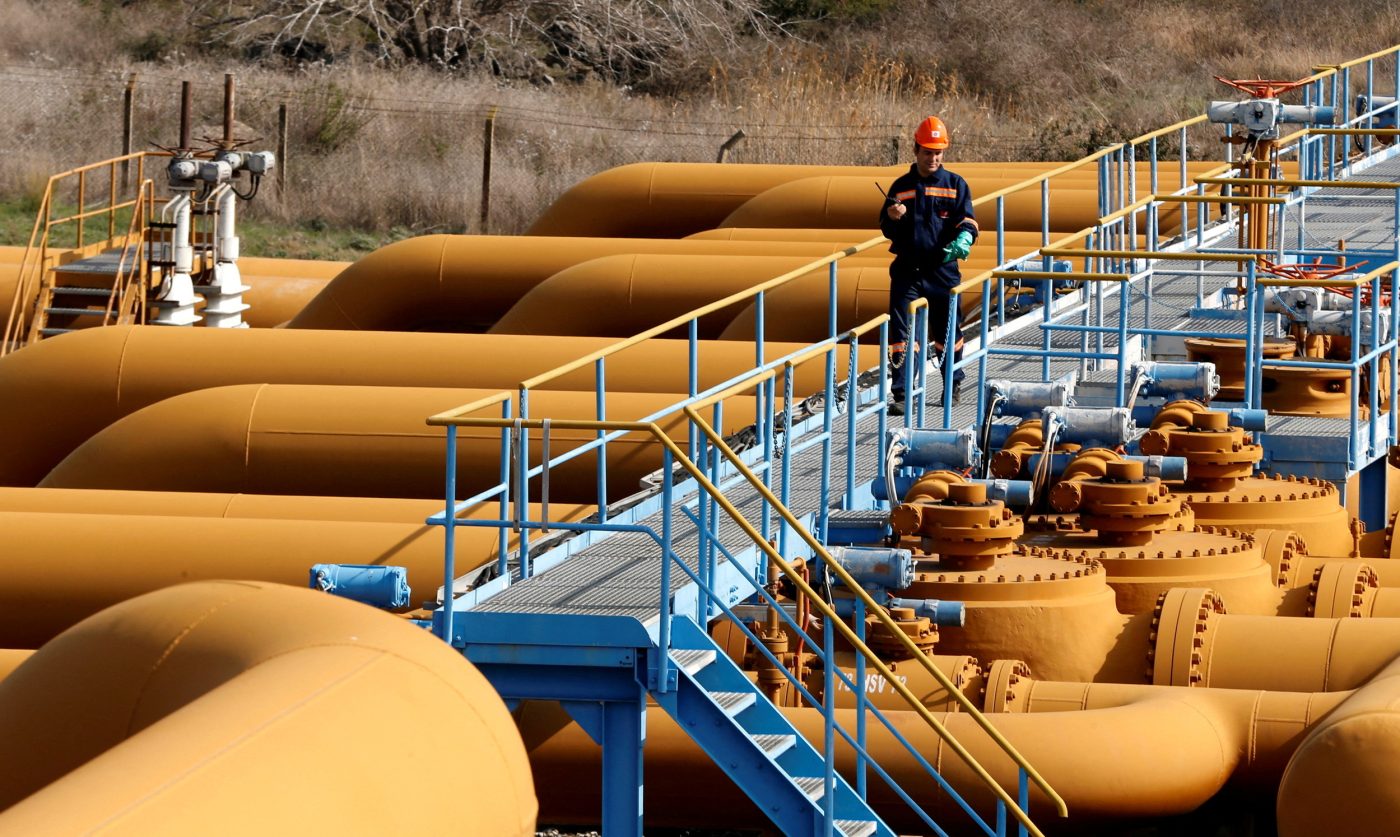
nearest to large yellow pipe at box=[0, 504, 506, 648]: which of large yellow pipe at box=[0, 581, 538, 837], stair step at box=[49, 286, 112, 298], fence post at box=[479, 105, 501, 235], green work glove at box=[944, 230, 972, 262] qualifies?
green work glove at box=[944, 230, 972, 262]

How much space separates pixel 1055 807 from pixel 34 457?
960cm

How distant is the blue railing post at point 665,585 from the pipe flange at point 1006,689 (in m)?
2.05

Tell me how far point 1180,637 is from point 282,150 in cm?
2426

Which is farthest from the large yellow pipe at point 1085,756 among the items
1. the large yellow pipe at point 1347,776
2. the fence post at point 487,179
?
the fence post at point 487,179

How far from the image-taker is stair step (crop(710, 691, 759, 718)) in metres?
8.95

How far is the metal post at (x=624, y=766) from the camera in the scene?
8.93 metres

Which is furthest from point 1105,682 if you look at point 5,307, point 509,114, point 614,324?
point 509,114

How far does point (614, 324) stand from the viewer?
18.5 m

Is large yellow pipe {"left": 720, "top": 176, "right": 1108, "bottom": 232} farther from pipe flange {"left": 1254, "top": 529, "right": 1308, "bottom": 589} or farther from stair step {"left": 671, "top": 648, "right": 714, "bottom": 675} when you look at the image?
stair step {"left": 671, "top": 648, "right": 714, "bottom": 675}

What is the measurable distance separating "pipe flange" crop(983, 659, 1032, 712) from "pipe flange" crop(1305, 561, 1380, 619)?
2.04 metres

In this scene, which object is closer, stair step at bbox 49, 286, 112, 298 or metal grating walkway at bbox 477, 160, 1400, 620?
metal grating walkway at bbox 477, 160, 1400, 620

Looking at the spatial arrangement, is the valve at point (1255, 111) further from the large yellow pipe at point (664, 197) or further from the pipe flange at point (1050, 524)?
the pipe flange at point (1050, 524)

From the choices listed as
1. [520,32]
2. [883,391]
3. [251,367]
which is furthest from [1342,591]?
[520,32]

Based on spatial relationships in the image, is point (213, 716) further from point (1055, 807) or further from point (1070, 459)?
point (1070, 459)
